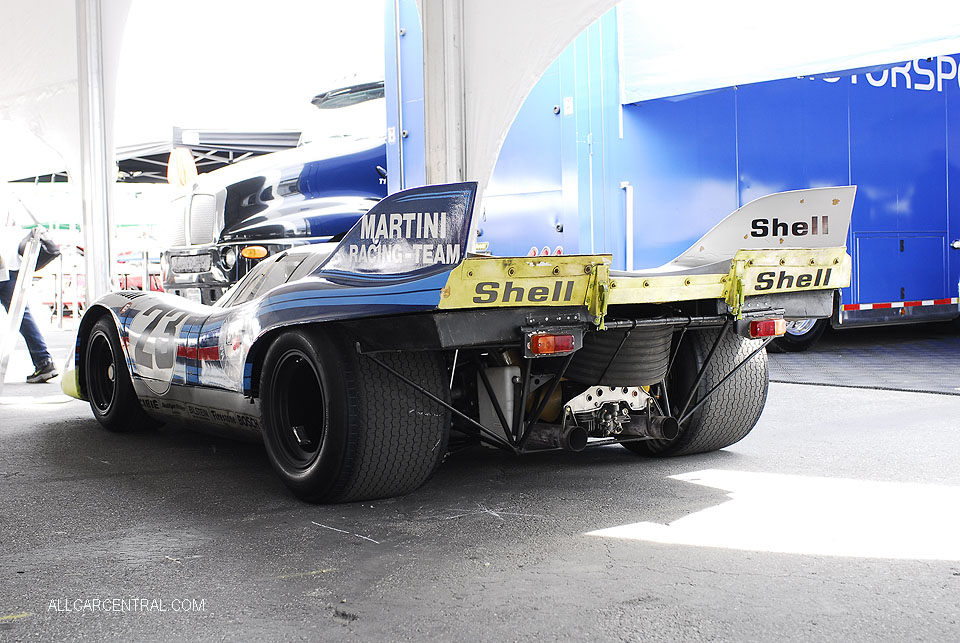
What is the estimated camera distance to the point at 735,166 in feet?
32.4

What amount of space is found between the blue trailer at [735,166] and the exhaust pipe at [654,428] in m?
4.90

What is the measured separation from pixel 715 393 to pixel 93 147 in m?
6.80

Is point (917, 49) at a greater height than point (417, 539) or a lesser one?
greater

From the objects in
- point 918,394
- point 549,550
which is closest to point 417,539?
point 549,550

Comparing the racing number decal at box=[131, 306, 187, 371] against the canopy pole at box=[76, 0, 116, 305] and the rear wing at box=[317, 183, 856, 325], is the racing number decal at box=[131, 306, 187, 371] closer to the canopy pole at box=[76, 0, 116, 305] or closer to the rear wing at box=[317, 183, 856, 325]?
the rear wing at box=[317, 183, 856, 325]

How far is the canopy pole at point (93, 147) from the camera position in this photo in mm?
9250

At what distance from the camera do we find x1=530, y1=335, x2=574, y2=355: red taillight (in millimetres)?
3732

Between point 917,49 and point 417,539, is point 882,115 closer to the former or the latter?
point 917,49

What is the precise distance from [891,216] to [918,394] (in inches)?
165

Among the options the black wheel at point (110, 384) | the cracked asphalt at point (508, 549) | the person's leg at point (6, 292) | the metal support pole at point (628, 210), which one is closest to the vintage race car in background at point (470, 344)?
the cracked asphalt at point (508, 549)

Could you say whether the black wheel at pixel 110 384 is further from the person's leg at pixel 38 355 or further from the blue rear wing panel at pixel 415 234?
the person's leg at pixel 38 355

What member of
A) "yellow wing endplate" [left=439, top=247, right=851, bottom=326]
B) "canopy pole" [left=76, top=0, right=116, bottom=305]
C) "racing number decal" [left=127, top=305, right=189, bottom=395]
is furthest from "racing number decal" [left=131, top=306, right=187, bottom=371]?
"canopy pole" [left=76, top=0, right=116, bottom=305]

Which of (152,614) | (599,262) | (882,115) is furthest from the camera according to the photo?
(882,115)

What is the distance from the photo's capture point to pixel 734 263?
4250mm
